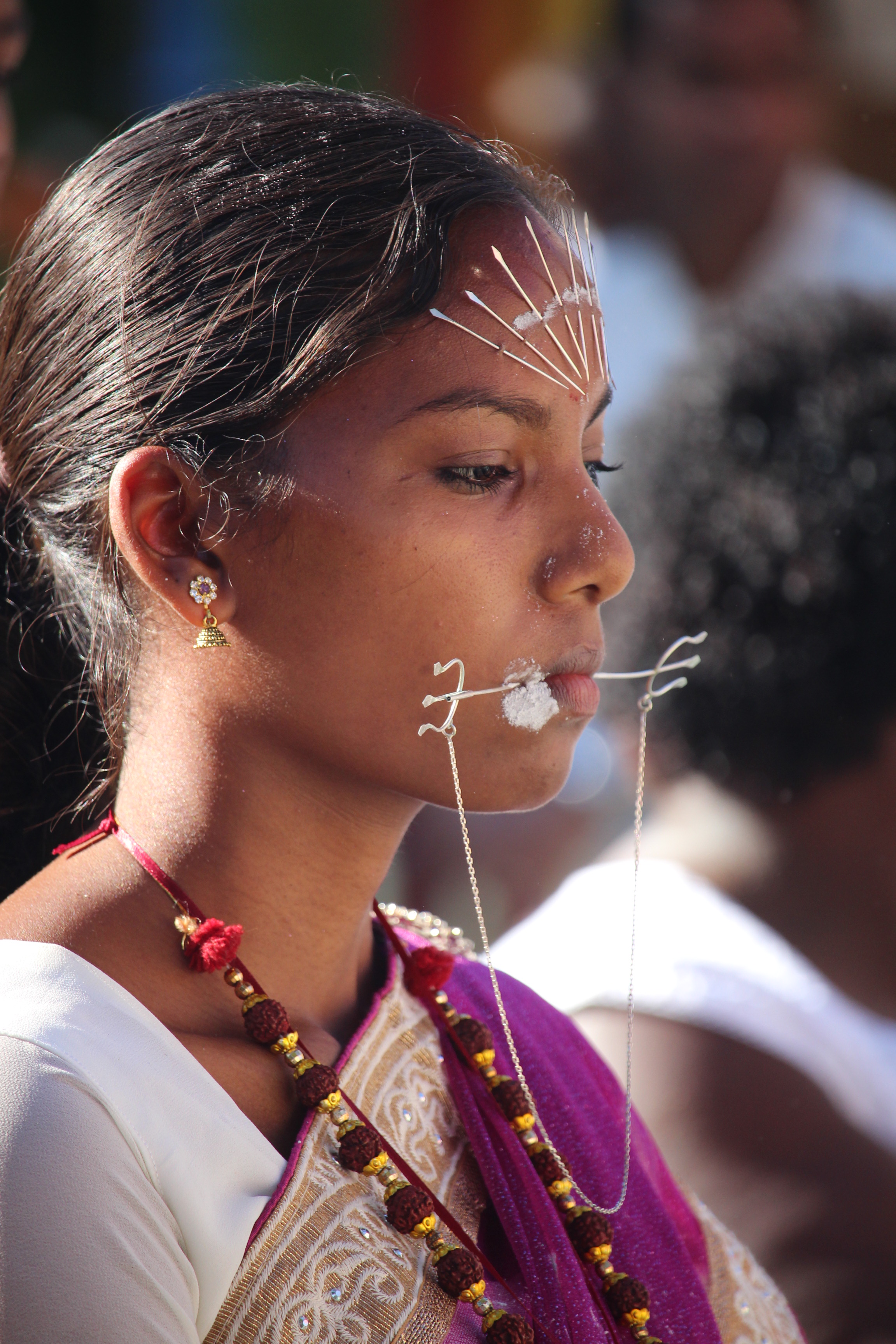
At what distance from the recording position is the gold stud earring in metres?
1.23

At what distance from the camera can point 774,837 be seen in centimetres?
237

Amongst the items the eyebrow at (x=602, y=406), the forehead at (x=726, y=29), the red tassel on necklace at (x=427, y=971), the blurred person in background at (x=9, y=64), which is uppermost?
the blurred person in background at (x=9, y=64)

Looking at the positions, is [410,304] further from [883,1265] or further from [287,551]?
[883,1265]

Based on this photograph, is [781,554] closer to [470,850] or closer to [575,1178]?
[470,850]

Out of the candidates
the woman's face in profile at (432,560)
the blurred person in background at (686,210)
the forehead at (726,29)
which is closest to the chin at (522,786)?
the woman's face in profile at (432,560)

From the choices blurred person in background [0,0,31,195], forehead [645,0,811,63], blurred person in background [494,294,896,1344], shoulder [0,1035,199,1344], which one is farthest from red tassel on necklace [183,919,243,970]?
forehead [645,0,811,63]

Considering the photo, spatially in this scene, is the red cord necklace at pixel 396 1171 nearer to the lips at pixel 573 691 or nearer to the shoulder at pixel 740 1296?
the shoulder at pixel 740 1296

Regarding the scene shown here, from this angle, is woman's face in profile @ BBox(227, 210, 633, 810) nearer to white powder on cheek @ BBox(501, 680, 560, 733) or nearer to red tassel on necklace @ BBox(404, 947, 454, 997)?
white powder on cheek @ BBox(501, 680, 560, 733)

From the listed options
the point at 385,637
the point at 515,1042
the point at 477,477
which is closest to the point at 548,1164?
the point at 515,1042

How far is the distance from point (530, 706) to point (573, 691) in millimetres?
57

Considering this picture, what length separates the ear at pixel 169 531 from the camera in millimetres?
1231

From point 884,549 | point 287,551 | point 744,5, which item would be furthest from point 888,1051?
point 744,5

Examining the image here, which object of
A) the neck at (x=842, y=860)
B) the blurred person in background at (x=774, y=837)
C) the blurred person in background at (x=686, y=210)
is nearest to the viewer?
the blurred person in background at (x=774, y=837)

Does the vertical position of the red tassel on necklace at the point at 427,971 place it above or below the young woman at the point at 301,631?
below
